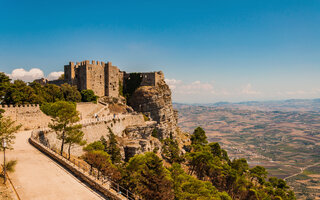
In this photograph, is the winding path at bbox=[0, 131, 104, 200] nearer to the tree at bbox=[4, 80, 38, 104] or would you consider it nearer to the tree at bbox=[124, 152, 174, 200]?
the tree at bbox=[124, 152, 174, 200]

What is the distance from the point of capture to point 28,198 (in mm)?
13492

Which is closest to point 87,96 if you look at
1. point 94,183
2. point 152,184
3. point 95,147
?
Answer: point 95,147

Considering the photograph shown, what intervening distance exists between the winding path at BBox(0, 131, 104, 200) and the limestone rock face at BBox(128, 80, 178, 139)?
39484 mm

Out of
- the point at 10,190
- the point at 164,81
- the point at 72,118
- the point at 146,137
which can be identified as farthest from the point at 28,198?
the point at 164,81

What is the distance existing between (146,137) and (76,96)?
68.4 ft

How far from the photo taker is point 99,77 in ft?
195

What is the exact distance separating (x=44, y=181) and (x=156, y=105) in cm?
4440

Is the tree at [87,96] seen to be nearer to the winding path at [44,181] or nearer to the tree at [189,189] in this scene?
the winding path at [44,181]

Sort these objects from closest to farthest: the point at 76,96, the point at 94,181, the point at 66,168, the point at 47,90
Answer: the point at 94,181, the point at 66,168, the point at 47,90, the point at 76,96

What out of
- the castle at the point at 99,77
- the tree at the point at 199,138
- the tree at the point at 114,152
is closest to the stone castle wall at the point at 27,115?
the tree at the point at 114,152

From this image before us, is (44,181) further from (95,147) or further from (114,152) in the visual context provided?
(114,152)

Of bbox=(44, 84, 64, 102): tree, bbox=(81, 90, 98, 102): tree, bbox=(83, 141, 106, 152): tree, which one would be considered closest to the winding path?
bbox=(83, 141, 106, 152): tree

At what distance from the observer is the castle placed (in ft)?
186

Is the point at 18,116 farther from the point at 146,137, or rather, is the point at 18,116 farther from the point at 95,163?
the point at 146,137
